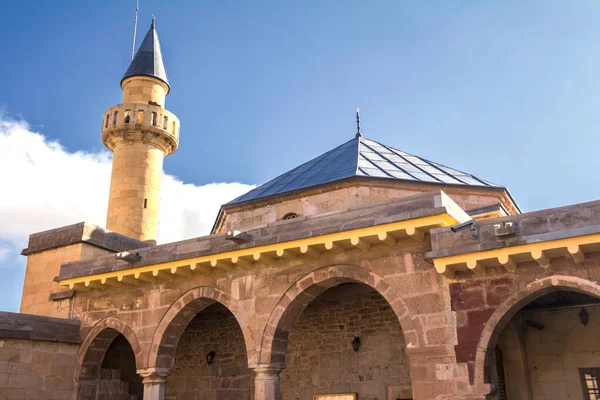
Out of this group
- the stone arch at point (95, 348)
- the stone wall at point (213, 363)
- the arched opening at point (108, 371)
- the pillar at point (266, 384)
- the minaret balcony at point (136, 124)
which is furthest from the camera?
the minaret balcony at point (136, 124)

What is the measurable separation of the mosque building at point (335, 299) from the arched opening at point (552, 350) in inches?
0.9

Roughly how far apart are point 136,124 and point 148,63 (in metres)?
2.74

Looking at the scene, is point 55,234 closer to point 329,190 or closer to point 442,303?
point 329,190

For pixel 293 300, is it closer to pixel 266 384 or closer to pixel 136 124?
pixel 266 384

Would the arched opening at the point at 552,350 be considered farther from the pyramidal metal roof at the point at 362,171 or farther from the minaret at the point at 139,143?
the minaret at the point at 139,143

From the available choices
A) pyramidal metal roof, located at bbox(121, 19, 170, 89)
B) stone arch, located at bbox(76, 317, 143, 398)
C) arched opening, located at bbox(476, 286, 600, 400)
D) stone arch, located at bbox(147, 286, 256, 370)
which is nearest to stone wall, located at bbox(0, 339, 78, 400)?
stone arch, located at bbox(76, 317, 143, 398)

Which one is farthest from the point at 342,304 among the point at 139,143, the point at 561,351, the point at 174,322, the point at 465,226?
the point at 139,143

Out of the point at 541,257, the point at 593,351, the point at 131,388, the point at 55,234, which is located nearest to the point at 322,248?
the point at 541,257

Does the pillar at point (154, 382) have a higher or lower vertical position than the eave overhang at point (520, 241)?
lower

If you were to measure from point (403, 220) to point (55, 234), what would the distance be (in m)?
8.70

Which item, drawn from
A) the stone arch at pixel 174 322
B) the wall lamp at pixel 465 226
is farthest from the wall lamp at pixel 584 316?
the stone arch at pixel 174 322

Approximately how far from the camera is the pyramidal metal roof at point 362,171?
13.5 metres

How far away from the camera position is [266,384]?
30.6 feet

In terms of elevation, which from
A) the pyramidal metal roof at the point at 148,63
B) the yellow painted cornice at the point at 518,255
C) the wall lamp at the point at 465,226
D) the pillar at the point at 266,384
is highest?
the pyramidal metal roof at the point at 148,63
